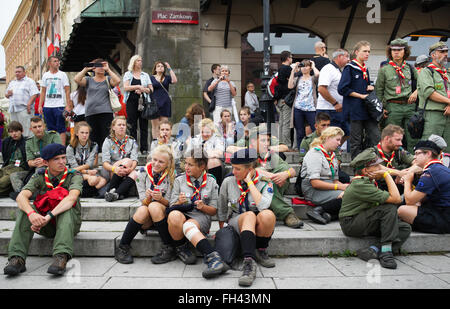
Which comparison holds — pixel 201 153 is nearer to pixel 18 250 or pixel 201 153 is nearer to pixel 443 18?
pixel 18 250

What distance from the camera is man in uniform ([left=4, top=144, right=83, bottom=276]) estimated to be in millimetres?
3871

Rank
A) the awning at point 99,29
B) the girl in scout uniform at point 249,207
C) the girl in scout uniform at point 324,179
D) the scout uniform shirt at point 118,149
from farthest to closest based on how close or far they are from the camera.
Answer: the awning at point 99,29 → the scout uniform shirt at point 118,149 → the girl in scout uniform at point 324,179 → the girl in scout uniform at point 249,207

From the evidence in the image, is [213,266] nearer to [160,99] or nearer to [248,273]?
[248,273]

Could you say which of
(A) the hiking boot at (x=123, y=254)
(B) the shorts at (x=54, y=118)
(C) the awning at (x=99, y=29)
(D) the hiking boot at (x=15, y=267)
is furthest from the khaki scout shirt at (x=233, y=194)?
(C) the awning at (x=99, y=29)

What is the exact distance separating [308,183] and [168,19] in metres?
7.33

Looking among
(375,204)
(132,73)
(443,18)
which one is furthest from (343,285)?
(443,18)

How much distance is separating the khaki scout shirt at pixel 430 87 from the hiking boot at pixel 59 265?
5418 millimetres

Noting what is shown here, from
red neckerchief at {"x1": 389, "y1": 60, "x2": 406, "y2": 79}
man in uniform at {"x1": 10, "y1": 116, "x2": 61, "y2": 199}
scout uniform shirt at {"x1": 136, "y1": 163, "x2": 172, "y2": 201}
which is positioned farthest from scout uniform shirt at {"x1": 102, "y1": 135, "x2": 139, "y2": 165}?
red neckerchief at {"x1": 389, "y1": 60, "x2": 406, "y2": 79}

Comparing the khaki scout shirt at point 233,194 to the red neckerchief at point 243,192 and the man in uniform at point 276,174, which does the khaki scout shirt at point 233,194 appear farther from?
the man in uniform at point 276,174

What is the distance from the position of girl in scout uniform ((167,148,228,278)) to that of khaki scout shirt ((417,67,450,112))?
12.3 feet

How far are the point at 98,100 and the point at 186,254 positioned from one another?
160 inches

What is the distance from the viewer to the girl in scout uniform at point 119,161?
583 cm

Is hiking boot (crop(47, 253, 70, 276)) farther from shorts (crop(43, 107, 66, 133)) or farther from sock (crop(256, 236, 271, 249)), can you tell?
shorts (crop(43, 107, 66, 133))
